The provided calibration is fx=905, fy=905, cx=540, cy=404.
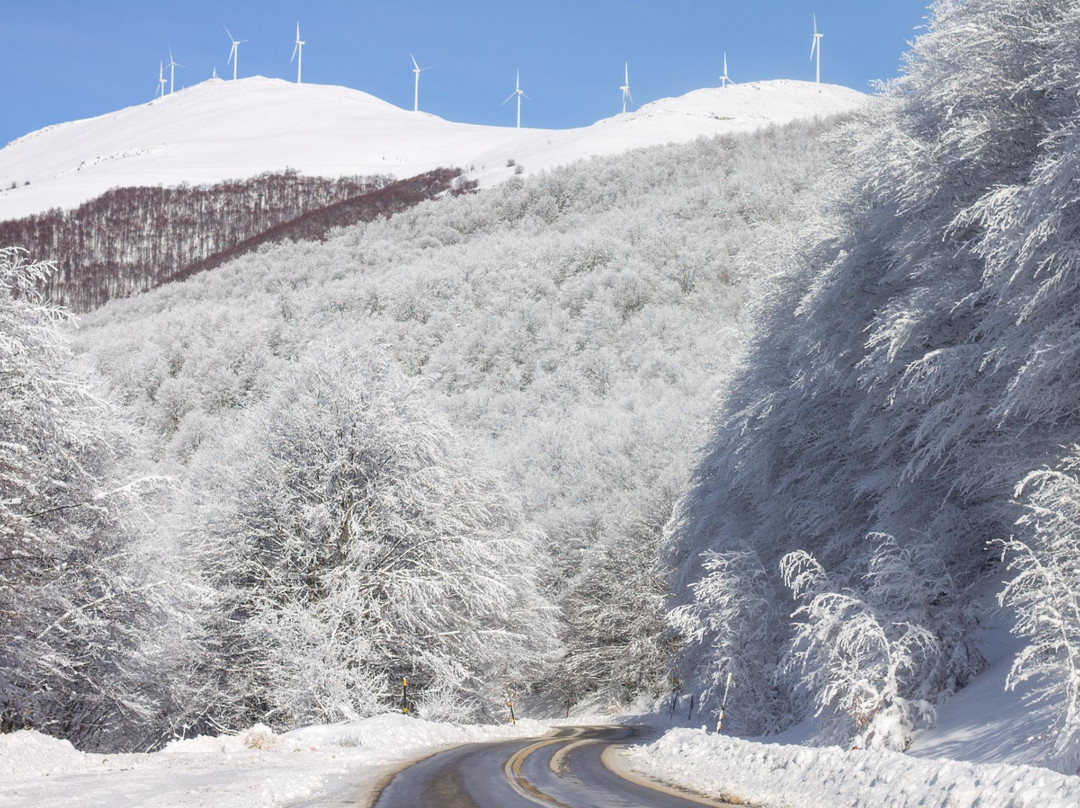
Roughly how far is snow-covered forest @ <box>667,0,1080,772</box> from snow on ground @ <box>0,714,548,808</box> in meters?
7.73

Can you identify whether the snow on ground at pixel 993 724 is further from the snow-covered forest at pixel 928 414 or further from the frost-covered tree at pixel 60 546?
the frost-covered tree at pixel 60 546

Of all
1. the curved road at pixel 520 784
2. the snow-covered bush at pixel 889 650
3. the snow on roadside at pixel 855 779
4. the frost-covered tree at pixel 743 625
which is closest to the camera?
the snow on roadside at pixel 855 779

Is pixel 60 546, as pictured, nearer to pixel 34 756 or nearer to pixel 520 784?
pixel 34 756

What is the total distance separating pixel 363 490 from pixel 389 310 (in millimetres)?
68225

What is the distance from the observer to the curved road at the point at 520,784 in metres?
9.57

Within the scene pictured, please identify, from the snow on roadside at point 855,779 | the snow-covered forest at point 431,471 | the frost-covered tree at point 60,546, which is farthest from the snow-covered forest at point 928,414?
the frost-covered tree at point 60,546

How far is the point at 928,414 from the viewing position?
1537 centimetres

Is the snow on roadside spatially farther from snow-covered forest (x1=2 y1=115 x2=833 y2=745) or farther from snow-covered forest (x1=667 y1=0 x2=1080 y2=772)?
snow-covered forest (x1=2 y1=115 x2=833 y2=745)

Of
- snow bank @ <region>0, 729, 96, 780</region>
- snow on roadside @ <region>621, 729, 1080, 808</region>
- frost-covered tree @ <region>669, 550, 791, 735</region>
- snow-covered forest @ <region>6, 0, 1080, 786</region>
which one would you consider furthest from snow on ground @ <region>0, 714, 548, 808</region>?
frost-covered tree @ <region>669, 550, 791, 735</region>

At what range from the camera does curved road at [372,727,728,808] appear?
957cm

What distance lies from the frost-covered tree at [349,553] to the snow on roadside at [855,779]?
13.3 meters

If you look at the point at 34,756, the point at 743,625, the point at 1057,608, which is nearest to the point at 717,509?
the point at 743,625

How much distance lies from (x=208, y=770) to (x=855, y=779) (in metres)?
8.20

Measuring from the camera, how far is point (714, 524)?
2692 cm
